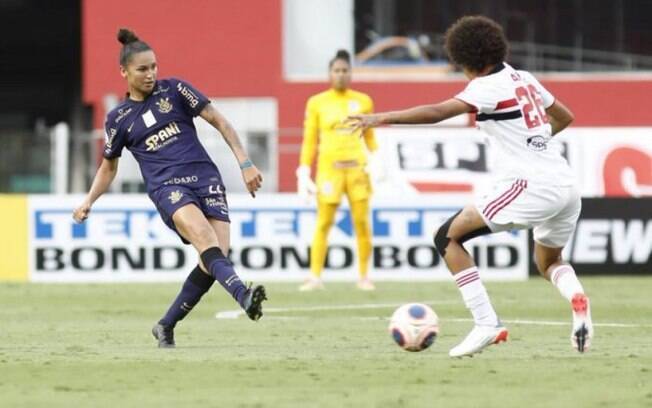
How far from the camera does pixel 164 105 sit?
439 inches

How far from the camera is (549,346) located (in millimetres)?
10984

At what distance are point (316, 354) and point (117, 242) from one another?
9908mm

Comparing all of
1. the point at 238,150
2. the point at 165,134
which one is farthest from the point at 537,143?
the point at 165,134

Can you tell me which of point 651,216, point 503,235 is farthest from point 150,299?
point 651,216

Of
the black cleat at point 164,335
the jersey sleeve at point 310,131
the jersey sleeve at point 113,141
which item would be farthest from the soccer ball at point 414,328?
the jersey sleeve at point 310,131

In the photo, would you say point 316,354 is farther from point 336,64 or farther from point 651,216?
point 651,216

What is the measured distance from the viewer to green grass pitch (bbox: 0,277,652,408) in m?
8.16

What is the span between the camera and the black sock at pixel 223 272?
10.5m

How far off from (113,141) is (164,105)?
433 mm

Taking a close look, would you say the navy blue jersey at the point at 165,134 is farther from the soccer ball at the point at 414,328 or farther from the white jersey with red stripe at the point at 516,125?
the white jersey with red stripe at the point at 516,125

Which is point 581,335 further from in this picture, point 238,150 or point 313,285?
point 313,285

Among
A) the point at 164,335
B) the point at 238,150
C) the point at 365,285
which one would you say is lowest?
the point at 365,285

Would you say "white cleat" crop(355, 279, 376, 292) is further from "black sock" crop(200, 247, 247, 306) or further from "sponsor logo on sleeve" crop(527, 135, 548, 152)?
"sponsor logo on sleeve" crop(527, 135, 548, 152)

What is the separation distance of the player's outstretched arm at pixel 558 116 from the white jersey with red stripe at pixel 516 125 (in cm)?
47
